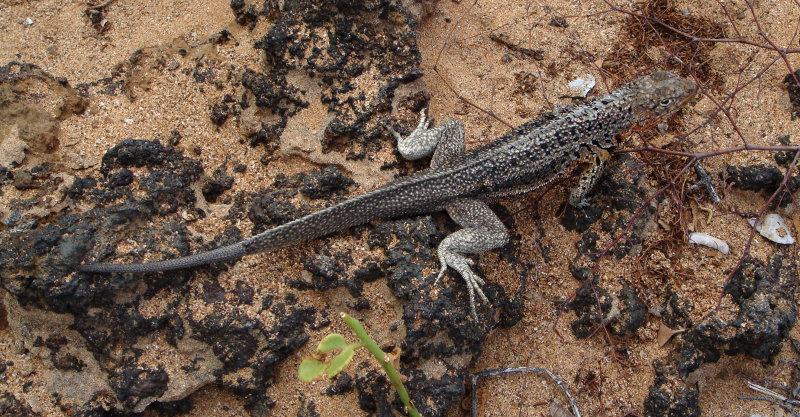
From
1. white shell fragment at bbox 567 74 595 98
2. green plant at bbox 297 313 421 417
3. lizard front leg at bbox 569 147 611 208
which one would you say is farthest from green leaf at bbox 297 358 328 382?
white shell fragment at bbox 567 74 595 98

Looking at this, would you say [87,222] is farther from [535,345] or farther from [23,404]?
[535,345]

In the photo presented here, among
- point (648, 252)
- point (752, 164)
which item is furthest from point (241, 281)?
point (752, 164)

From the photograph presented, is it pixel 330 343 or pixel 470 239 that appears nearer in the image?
pixel 330 343

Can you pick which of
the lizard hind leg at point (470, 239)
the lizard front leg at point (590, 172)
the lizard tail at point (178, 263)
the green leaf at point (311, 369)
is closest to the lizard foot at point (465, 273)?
the lizard hind leg at point (470, 239)

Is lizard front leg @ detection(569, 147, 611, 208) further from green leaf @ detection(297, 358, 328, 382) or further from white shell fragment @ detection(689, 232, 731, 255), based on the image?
green leaf @ detection(297, 358, 328, 382)

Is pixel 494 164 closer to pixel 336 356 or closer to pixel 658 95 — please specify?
pixel 658 95

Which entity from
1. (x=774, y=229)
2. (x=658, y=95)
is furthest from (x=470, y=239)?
(x=774, y=229)
